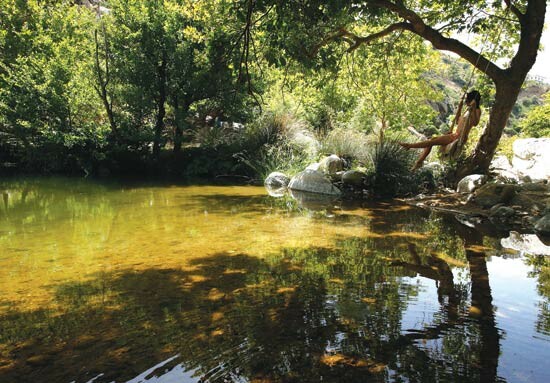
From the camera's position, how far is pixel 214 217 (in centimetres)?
705

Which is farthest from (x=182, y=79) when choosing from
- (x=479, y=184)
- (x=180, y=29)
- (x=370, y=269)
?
(x=370, y=269)

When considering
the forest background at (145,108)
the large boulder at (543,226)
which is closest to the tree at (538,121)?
the forest background at (145,108)

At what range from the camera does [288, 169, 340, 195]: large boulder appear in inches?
413

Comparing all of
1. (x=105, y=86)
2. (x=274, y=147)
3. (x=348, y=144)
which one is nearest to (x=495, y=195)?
(x=348, y=144)

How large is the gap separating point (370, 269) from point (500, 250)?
2132 mm

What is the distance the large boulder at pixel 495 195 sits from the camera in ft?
26.1

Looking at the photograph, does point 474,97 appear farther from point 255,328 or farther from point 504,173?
point 255,328

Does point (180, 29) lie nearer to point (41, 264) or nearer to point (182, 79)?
point (182, 79)

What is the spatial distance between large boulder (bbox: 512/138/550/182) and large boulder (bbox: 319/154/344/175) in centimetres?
461

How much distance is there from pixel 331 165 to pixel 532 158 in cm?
564

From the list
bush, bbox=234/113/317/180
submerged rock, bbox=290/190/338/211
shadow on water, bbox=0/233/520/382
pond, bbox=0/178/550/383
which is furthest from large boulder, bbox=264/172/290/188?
shadow on water, bbox=0/233/520/382

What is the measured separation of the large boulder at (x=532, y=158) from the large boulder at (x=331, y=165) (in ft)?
15.1

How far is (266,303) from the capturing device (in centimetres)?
335

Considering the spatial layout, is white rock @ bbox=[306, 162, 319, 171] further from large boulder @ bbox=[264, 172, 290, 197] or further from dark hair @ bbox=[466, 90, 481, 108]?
dark hair @ bbox=[466, 90, 481, 108]
